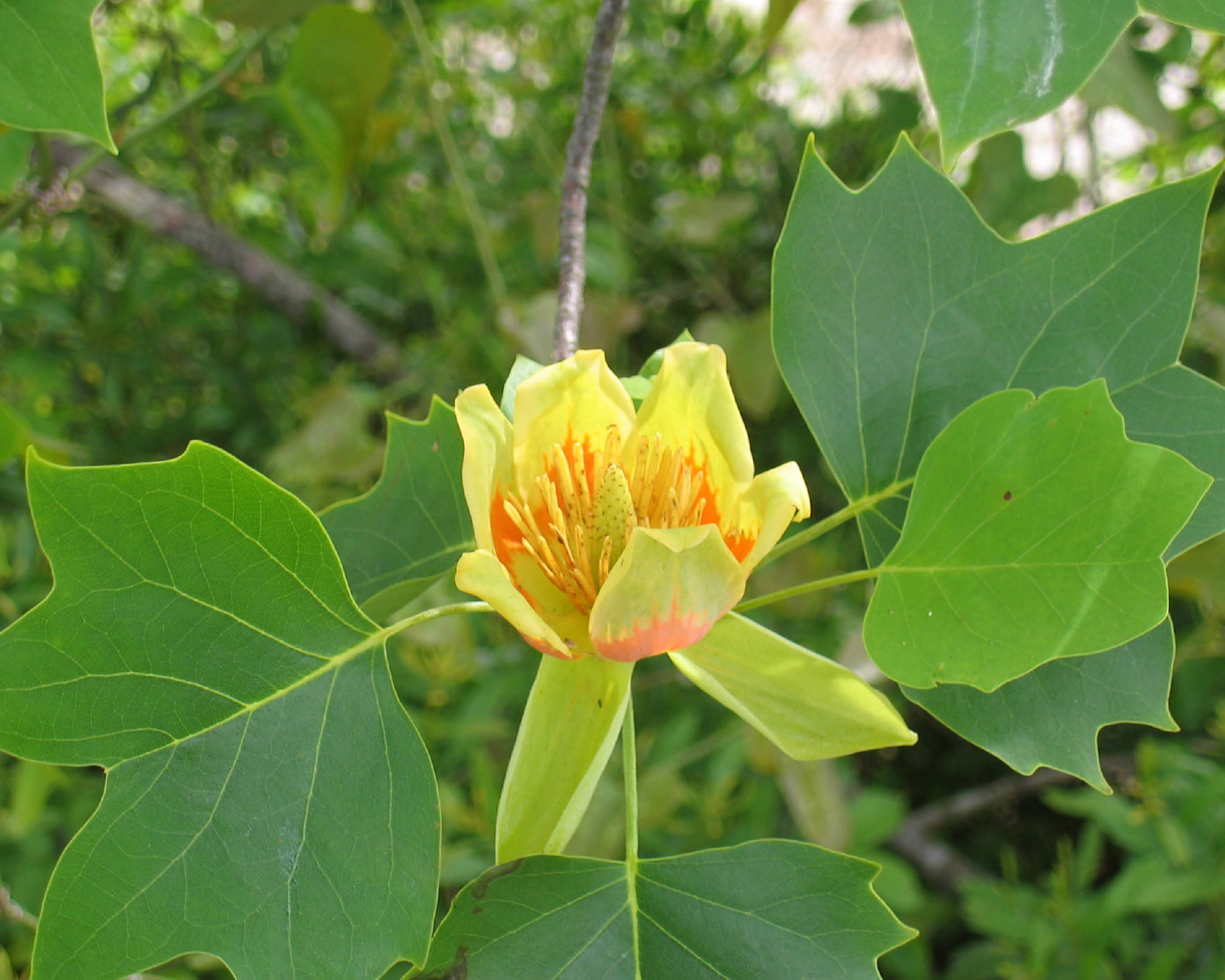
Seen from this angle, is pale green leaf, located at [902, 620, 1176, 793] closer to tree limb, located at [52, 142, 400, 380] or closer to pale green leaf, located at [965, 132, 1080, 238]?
pale green leaf, located at [965, 132, 1080, 238]

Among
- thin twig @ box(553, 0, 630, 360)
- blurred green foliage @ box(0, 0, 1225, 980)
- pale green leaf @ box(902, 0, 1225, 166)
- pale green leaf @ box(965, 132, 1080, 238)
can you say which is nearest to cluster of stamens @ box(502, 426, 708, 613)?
thin twig @ box(553, 0, 630, 360)

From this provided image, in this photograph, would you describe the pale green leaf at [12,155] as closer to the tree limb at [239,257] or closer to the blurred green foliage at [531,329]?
the blurred green foliage at [531,329]

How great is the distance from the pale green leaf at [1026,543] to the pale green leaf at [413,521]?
0.30 metres

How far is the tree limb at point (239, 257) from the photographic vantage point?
4.44 feet

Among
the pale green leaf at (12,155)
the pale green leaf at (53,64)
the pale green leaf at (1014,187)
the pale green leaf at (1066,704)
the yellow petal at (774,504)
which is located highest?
the pale green leaf at (53,64)

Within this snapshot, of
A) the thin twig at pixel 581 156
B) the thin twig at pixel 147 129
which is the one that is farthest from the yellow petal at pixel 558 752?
the thin twig at pixel 147 129

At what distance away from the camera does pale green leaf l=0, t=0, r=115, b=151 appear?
1.57ft

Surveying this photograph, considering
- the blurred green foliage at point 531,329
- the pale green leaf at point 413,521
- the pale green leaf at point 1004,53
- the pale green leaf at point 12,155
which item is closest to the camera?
the pale green leaf at point 1004,53

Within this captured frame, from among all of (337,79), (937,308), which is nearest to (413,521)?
(937,308)

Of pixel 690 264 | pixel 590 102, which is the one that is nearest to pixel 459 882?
pixel 590 102

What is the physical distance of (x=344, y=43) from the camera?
977 millimetres

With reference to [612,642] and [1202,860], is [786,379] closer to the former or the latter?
[612,642]

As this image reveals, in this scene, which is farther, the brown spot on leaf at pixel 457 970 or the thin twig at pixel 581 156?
the thin twig at pixel 581 156

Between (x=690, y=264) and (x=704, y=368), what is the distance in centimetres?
108
